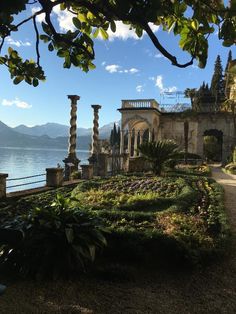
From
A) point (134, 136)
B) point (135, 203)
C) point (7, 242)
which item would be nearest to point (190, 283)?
point (7, 242)

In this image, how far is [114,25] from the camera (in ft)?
10.4

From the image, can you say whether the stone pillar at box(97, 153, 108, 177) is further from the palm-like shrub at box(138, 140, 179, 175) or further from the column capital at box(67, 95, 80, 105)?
the column capital at box(67, 95, 80, 105)

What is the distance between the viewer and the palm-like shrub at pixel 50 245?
4797 millimetres

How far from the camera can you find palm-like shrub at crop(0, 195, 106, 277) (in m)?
4.80

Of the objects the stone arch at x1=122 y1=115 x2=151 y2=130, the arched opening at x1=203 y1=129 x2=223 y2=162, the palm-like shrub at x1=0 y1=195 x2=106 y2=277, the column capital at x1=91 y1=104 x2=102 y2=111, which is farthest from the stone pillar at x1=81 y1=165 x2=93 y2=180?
the arched opening at x1=203 y1=129 x2=223 y2=162

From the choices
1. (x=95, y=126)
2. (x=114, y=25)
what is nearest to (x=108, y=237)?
(x=114, y=25)

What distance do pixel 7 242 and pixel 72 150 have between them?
60.4 ft

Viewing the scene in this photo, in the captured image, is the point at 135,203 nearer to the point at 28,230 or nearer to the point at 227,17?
the point at 28,230

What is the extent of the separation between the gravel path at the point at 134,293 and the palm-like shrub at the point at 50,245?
0.22 meters

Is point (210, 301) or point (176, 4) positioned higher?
point (176, 4)

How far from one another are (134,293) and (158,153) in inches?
492

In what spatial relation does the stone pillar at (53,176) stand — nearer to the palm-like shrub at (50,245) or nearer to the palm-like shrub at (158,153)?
the palm-like shrub at (158,153)

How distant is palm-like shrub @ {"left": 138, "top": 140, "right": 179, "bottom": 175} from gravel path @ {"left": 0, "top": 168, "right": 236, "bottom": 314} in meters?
11.4

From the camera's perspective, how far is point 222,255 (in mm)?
5773
